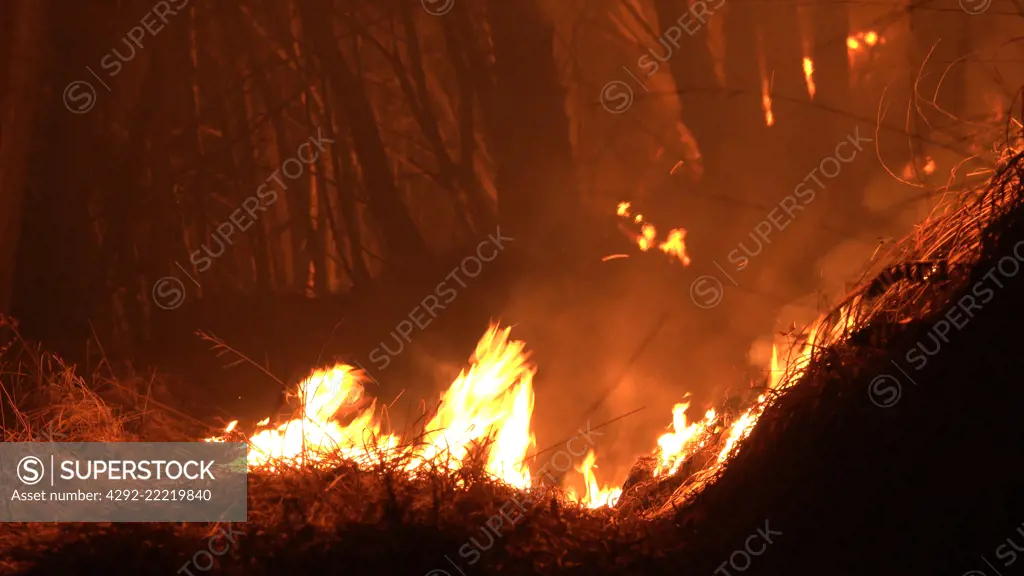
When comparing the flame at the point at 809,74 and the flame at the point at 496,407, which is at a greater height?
the flame at the point at 809,74

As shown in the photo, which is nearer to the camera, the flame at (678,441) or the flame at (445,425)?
the flame at (445,425)
